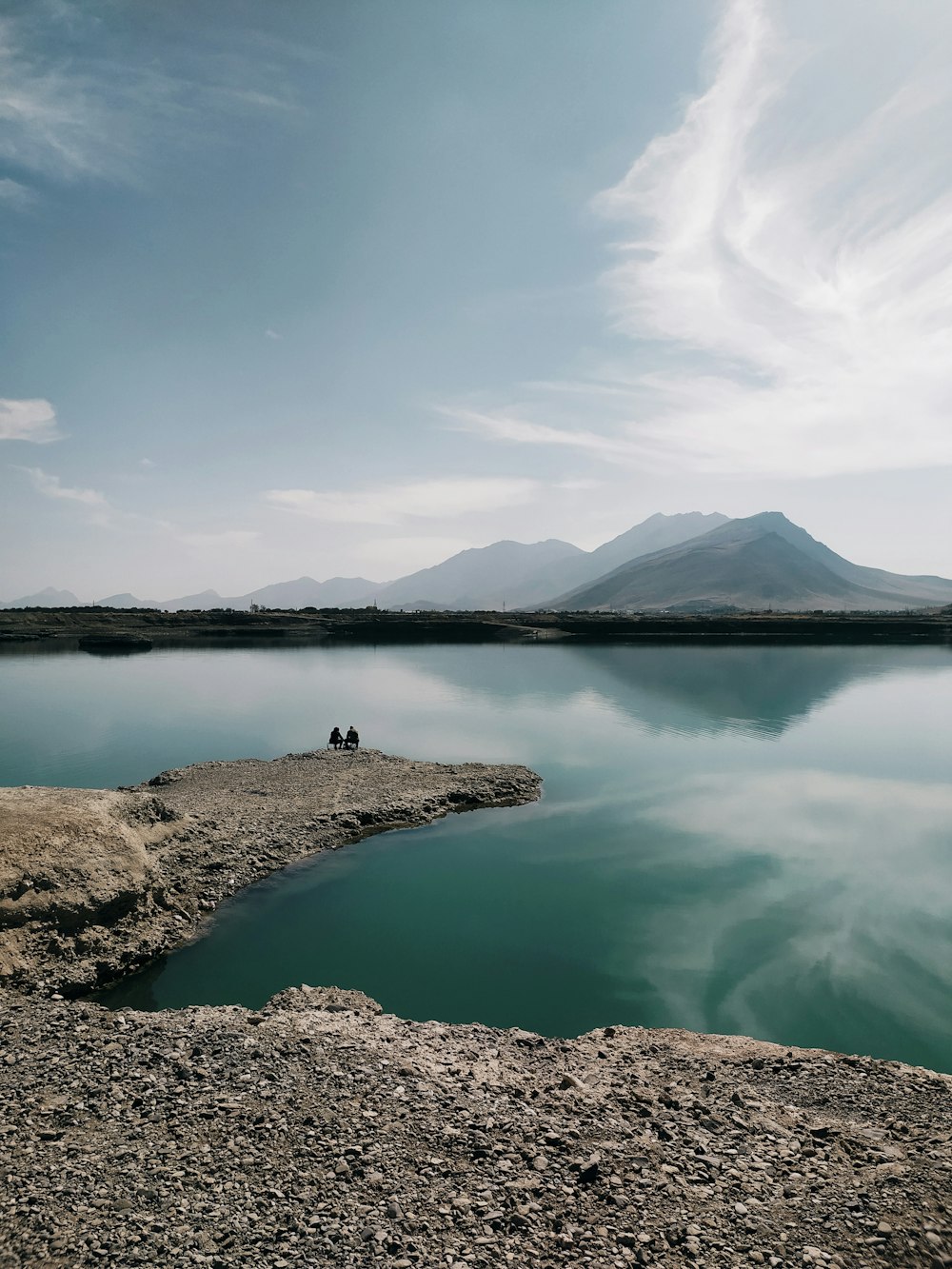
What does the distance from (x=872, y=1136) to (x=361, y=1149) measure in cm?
858

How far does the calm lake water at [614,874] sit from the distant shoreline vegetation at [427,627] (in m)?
83.4

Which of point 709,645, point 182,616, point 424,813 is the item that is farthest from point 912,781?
point 182,616

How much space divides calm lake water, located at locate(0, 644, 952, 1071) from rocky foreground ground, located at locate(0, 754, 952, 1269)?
2454 millimetres

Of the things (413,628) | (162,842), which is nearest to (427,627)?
(413,628)

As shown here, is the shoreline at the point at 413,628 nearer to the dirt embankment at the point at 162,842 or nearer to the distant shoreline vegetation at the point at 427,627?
the distant shoreline vegetation at the point at 427,627

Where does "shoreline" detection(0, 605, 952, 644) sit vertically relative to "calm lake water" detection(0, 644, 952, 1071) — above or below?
above

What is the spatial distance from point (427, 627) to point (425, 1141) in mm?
148736

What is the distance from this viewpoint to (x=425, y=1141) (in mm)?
10297

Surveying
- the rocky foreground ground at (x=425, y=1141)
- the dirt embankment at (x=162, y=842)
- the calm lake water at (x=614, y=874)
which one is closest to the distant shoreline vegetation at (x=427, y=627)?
the calm lake water at (x=614, y=874)

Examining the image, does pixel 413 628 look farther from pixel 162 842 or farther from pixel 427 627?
pixel 162 842

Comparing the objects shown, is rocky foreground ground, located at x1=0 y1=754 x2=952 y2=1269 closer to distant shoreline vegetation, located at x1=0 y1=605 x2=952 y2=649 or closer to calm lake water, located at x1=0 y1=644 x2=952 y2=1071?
calm lake water, located at x1=0 y1=644 x2=952 y2=1071

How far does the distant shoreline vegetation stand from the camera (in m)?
140

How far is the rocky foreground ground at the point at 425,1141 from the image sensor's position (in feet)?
27.9

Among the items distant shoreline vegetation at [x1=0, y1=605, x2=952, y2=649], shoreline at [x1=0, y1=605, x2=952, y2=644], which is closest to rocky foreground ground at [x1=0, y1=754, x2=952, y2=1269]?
shoreline at [x1=0, y1=605, x2=952, y2=644]
